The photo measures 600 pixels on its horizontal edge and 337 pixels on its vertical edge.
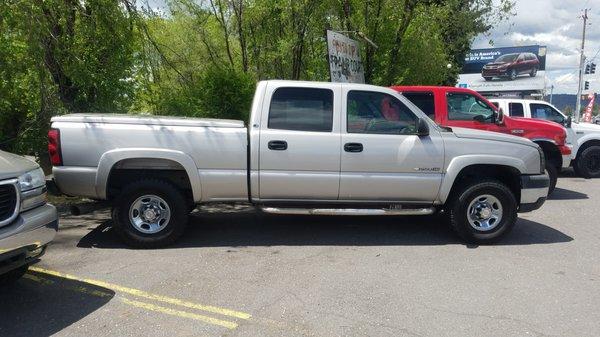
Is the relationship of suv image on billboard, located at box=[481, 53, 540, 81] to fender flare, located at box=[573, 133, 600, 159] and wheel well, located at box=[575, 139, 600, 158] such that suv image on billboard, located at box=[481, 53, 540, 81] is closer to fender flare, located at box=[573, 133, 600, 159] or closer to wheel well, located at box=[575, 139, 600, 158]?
wheel well, located at box=[575, 139, 600, 158]

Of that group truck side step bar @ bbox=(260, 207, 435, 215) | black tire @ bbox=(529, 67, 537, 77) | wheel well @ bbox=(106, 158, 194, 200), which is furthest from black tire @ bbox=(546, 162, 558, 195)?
black tire @ bbox=(529, 67, 537, 77)

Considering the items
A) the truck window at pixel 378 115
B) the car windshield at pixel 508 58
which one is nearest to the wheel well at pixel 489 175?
the truck window at pixel 378 115

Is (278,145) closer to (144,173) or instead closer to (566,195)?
(144,173)

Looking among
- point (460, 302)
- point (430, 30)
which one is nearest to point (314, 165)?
point (460, 302)

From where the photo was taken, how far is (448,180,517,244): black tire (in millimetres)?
5910

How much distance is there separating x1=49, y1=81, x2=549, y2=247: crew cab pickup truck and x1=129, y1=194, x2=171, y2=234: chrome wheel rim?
0.01 metres

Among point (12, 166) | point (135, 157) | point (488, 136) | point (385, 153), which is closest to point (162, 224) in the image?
point (135, 157)

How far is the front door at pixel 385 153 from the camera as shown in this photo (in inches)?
225

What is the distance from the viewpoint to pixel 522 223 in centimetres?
714

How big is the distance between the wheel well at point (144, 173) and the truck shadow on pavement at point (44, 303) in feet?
4.22

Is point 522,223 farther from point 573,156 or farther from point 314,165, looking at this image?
point 573,156

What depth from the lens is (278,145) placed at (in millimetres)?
5605

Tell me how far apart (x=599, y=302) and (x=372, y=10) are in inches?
390

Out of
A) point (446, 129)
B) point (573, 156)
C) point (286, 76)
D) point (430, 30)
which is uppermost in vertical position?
point (430, 30)
